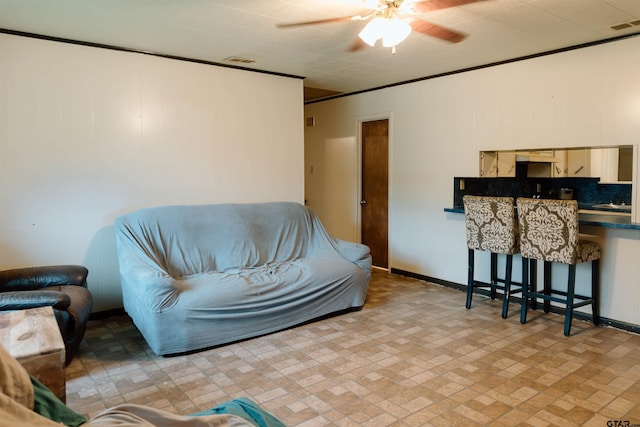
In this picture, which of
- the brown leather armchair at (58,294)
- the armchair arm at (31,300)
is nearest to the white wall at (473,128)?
the brown leather armchair at (58,294)

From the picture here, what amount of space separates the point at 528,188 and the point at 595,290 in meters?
1.37

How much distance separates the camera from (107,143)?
155 inches

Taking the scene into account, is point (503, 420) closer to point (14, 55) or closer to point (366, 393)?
point (366, 393)

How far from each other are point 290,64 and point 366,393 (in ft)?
10.6

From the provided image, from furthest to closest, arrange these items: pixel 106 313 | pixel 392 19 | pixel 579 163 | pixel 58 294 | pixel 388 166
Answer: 1. pixel 388 166
2. pixel 579 163
3. pixel 106 313
4. pixel 58 294
5. pixel 392 19

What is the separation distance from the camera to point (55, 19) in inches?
126

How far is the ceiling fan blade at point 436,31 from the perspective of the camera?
3.19 metres

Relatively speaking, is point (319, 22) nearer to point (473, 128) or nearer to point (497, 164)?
point (473, 128)

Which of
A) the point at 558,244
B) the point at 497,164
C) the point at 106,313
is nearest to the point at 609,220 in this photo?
the point at 558,244

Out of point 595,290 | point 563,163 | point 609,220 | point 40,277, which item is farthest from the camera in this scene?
point 563,163

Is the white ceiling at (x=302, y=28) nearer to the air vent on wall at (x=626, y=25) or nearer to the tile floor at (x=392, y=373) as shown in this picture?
the air vent on wall at (x=626, y=25)

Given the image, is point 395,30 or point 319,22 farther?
point 319,22

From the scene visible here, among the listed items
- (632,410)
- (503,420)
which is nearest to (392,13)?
(503,420)

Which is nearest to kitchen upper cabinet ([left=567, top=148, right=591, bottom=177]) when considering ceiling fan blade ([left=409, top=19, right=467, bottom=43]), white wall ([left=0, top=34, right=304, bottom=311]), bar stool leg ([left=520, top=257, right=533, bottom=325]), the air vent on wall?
the air vent on wall
